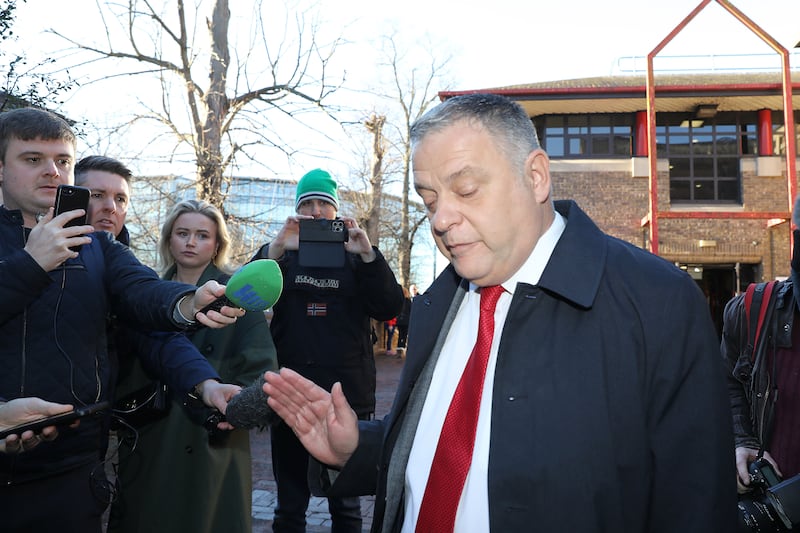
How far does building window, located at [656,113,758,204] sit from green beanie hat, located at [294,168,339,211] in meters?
16.4

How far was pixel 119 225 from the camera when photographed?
3.77 metres

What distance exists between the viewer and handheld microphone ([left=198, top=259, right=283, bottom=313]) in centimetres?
231

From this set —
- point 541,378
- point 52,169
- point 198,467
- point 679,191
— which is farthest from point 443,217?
point 679,191

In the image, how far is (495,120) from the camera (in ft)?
6.15

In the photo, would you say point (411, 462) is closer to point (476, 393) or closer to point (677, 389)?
point (476, 393)

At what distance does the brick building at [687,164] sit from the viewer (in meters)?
17.9

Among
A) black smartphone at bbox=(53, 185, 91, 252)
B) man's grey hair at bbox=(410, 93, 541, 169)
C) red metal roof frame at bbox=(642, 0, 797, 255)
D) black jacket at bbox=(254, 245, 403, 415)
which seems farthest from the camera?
red metal roof frame at bbox=(642, 0, 797, 255)

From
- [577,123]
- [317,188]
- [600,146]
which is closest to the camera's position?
[317,188]

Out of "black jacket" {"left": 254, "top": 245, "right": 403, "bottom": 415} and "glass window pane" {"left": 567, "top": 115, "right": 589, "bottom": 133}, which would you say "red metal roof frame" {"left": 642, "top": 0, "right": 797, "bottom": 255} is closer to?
"glass window pane" {"left": 567, "top": 115, "right": 589, "bottom": 133}

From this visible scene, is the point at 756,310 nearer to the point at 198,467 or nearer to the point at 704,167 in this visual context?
the point at 198,467

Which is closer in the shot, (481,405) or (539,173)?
(481,405)

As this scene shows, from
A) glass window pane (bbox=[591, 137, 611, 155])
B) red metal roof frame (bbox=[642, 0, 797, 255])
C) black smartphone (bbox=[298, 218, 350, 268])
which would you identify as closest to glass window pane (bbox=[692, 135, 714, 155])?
glass window pane (bbox=[591, 137, 611, 155])

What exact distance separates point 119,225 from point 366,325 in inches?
67.5

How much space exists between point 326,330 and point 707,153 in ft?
58.3
